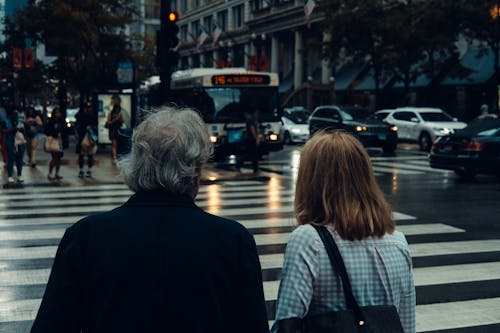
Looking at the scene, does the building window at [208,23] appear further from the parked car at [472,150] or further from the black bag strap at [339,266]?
the black bag strap at [339,266]

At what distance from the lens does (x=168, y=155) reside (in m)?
2.58

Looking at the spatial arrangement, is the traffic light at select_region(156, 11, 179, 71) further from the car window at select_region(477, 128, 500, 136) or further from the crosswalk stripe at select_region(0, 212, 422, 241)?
the car window at select_region(477, 128, 500, 136)

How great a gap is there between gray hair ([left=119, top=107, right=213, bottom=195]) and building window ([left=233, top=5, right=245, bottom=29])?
7091cm

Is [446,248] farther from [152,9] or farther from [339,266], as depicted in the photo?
[152,9]

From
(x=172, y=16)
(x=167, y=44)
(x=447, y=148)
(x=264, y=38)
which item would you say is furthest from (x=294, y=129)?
(x=264, y=38)

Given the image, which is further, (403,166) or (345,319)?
(403,166)

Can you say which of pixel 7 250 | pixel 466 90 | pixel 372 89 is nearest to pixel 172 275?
pixel 7 250

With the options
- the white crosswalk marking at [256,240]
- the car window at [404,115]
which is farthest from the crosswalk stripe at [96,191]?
the car window at [404,115]

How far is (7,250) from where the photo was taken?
31.4 feet

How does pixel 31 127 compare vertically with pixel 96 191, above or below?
above

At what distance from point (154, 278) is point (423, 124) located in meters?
29.9

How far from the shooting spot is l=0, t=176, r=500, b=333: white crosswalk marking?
6.93 metres

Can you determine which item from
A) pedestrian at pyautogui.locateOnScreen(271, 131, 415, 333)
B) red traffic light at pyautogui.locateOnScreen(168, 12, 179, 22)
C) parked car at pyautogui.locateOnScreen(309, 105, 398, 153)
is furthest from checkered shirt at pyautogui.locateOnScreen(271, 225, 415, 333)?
parked car at pyautogui.locateOnScreen(309, 105, 398, 153)

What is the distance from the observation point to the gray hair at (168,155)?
2.56 m
